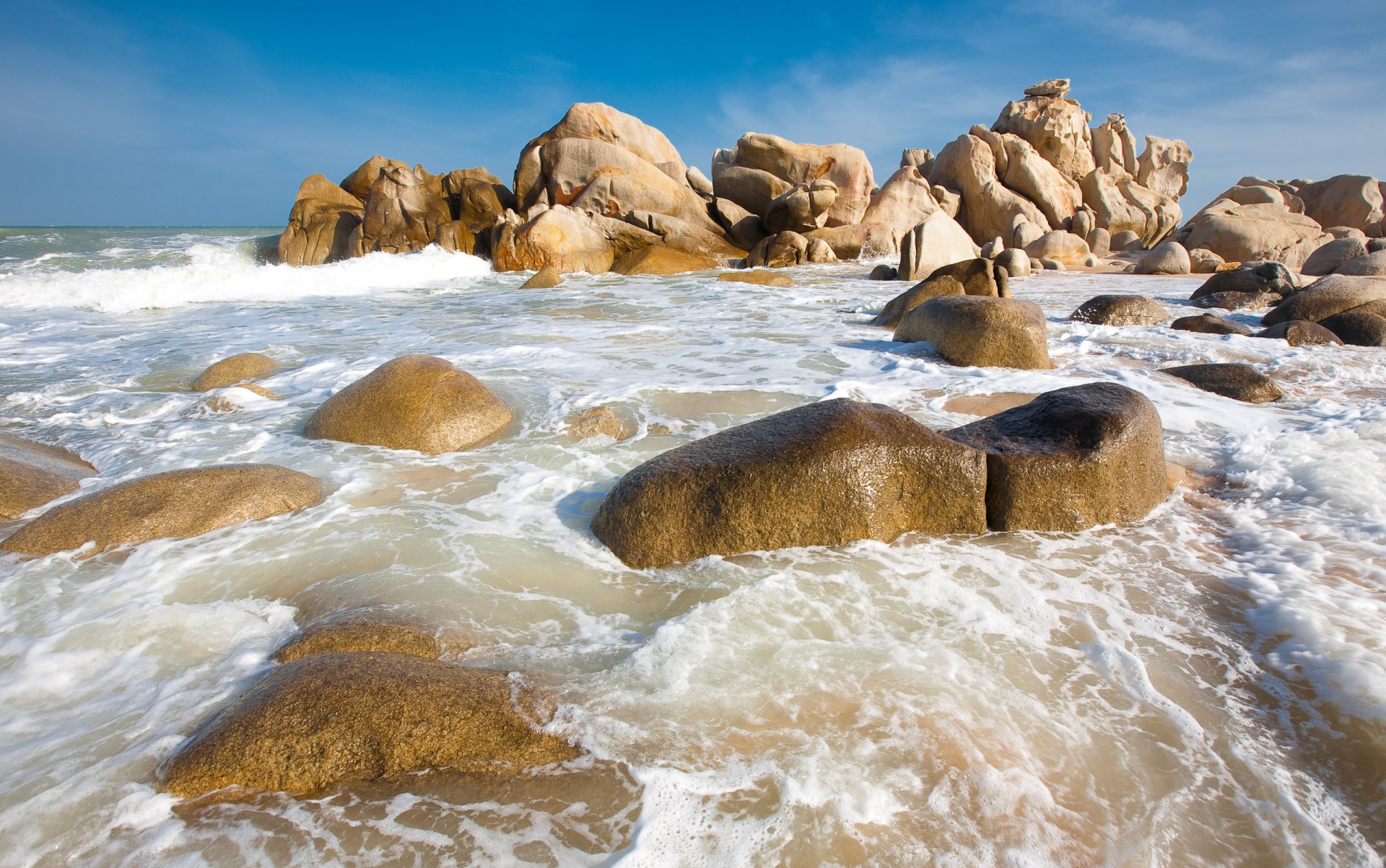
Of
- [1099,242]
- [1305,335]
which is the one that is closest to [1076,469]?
[1305,335]

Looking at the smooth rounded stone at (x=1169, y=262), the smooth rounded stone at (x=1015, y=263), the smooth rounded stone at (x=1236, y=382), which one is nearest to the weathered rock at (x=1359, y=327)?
the smooth rounded stone at (x=1236, y=382)

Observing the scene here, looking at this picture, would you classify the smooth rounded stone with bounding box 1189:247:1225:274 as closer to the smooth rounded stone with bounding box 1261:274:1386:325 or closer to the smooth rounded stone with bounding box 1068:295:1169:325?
the smooth rounded stone with bounding box 1261:274:1386:325

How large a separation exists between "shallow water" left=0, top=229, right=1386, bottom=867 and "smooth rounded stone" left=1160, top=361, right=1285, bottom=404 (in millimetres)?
141

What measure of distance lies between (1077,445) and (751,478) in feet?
4.93

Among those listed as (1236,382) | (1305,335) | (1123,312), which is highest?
(1123,312)

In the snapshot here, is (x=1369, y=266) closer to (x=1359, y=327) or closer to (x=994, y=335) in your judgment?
(x=1359, y=327)

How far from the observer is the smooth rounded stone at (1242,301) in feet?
34.2

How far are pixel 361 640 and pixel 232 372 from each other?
16.2 ft

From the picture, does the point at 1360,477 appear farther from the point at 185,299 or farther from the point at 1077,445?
the point at 185,299

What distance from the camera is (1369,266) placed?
38.3 feet

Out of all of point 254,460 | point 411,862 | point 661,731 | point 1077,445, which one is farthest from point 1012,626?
point 254,460

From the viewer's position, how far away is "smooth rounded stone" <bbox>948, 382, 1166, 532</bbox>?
3.15 meters

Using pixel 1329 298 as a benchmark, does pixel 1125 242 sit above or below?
above

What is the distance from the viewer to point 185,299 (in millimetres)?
13312
